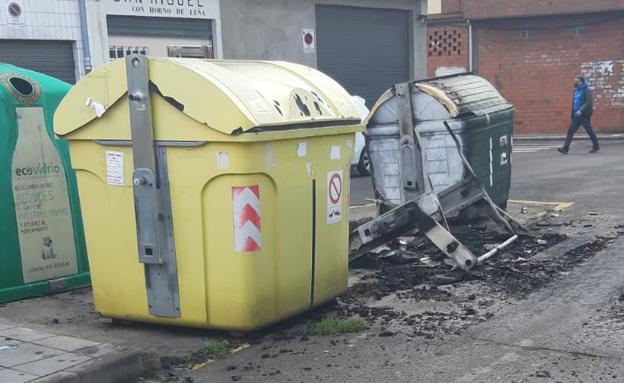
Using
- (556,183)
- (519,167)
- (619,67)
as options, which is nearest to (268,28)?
(519,167)

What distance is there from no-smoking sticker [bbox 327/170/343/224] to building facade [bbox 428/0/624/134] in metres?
18.3

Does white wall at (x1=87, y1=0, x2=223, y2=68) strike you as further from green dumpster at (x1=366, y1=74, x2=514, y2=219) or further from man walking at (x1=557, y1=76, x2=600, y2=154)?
man walking at (x1=557, y1=76, x2=600, y2=154)

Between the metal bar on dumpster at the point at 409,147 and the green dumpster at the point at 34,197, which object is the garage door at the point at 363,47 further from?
the green dumpster at the point at 34,197

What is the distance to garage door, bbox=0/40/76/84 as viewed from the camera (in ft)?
41.3

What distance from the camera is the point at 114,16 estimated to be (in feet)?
46.6

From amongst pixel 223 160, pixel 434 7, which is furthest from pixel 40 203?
pixel 434 7

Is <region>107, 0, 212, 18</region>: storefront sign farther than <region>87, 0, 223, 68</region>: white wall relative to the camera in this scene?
Yes

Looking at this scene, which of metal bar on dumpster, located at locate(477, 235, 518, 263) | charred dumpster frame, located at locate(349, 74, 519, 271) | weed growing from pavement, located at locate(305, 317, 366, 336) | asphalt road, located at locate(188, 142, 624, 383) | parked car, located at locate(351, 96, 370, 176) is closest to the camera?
asphalt road, located at locate(188, 142, 624, 383)

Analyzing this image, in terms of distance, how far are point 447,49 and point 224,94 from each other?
2057 centimetres

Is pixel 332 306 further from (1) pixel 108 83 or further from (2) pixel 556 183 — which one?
(2) pixel 556 183

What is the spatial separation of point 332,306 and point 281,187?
1.28 metres

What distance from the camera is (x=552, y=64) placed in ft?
75.7

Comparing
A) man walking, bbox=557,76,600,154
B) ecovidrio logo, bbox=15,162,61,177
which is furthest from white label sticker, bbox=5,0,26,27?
man walking, bbox=557,76,600,154

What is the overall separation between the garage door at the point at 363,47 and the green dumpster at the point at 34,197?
1218 cm
